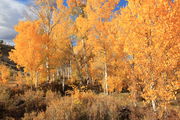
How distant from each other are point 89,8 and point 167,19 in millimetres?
8234

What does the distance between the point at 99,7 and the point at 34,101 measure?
9.34m

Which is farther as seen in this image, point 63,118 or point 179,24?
point 179,24

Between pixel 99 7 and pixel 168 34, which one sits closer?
pixel 168 34

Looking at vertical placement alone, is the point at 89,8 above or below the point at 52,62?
above

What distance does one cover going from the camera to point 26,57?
11227mm

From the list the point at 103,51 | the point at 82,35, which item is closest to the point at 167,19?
the point at 103,51

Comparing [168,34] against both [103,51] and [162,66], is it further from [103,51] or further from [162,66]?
[103,51]

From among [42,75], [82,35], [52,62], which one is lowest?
[42,75]

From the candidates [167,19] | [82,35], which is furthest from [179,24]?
[82,35]

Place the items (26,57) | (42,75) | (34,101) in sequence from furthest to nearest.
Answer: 1. (42,75)
2. (26,57)
3. (34,101)

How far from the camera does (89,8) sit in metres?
13.0

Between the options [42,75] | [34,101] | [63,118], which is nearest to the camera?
[63,118]

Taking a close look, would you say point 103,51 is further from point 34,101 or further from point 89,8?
point 34,101

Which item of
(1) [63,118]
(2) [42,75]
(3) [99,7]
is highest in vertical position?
(3) [99,7]
